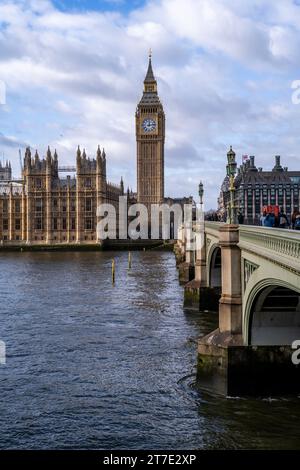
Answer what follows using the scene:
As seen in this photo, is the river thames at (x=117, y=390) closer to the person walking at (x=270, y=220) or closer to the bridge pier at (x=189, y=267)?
the person walking at (x=270, y=220)

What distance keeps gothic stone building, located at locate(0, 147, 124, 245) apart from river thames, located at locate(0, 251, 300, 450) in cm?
9686

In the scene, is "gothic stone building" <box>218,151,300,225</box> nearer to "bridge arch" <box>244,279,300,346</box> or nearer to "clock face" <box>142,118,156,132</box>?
"clock face" <box>142,118,156,132</box>

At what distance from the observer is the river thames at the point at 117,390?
699 inches

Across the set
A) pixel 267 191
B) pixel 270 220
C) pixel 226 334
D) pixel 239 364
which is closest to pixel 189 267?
pixel 270 220

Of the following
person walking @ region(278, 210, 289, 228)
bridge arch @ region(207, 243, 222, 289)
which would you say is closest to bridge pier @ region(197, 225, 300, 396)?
person walking @ region(278, 210, 289, 228)

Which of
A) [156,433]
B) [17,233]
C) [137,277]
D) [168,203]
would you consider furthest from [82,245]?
[156,433]

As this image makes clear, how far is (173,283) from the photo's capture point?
60.2 m

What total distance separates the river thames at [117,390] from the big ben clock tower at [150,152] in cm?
11969

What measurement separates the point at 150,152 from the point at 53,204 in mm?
34350

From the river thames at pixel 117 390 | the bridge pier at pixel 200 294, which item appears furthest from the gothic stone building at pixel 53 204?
the river thames at pixel 117 390

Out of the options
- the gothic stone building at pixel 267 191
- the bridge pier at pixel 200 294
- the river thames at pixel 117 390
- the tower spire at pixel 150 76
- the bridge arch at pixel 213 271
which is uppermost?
the tower spire at pixel 150 76

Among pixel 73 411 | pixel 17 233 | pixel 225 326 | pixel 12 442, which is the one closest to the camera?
pixel 12 442

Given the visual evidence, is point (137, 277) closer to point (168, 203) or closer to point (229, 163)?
point (229, 163)
